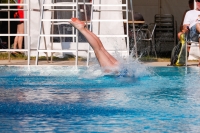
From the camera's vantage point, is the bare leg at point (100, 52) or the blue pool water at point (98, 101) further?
the bare leg at point (100, 52)

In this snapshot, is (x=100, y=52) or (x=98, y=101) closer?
(x=98, y=101)

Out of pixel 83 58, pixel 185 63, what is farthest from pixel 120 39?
pixel 185 63

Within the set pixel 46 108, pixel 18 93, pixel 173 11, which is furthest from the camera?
pixel 173 11

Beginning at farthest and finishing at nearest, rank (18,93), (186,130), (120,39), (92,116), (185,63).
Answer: (120,39)
(185,63)
(18,93)
(92,116)
(186,130)

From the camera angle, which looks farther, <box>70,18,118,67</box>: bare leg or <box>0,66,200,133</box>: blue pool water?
<box>70,18,118,67</box>: bare leg

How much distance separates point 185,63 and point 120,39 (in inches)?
76.3

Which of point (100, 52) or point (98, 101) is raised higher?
point (100, 52)

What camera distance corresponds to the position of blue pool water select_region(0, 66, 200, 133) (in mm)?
4984

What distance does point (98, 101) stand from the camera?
636cm

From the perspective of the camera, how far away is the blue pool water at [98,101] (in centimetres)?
498

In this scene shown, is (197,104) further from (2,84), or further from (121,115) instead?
(2,84)

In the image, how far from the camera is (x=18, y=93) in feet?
23.4

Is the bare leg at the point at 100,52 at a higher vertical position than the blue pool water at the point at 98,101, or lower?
higher

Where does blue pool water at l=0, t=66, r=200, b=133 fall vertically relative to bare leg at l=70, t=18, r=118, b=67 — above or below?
below
